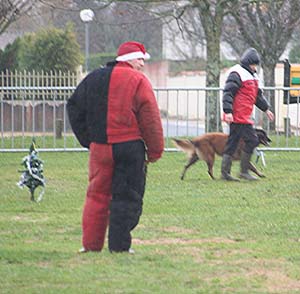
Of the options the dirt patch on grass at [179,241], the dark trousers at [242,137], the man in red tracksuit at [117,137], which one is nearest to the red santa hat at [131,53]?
Result: the man in red tracksuit at [117,137]

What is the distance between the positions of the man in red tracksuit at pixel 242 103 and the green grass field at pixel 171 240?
489 millimetres

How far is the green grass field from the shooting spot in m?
7.64

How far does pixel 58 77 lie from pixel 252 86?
46.2ft

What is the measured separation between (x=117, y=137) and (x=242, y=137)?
6.31 m

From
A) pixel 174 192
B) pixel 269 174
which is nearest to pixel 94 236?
pixel 174 192

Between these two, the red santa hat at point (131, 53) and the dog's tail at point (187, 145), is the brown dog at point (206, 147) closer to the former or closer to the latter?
the dog's tail at point (187, 145)

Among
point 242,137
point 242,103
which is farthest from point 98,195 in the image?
point 242,137

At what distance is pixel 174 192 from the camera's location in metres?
13.4

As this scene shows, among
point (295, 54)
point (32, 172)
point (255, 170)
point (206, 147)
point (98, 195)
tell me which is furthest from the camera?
point (295, 54)

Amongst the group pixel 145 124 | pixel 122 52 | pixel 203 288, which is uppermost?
pixel 122 52

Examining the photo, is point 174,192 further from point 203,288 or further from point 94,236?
point 203,288

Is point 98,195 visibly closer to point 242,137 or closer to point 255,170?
point 242,137

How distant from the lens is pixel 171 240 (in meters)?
9.78

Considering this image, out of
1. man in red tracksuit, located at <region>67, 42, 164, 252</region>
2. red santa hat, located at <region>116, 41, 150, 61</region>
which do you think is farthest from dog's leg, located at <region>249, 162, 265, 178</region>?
red santa hat, located at <region>116, 41, 150, 61</region>
